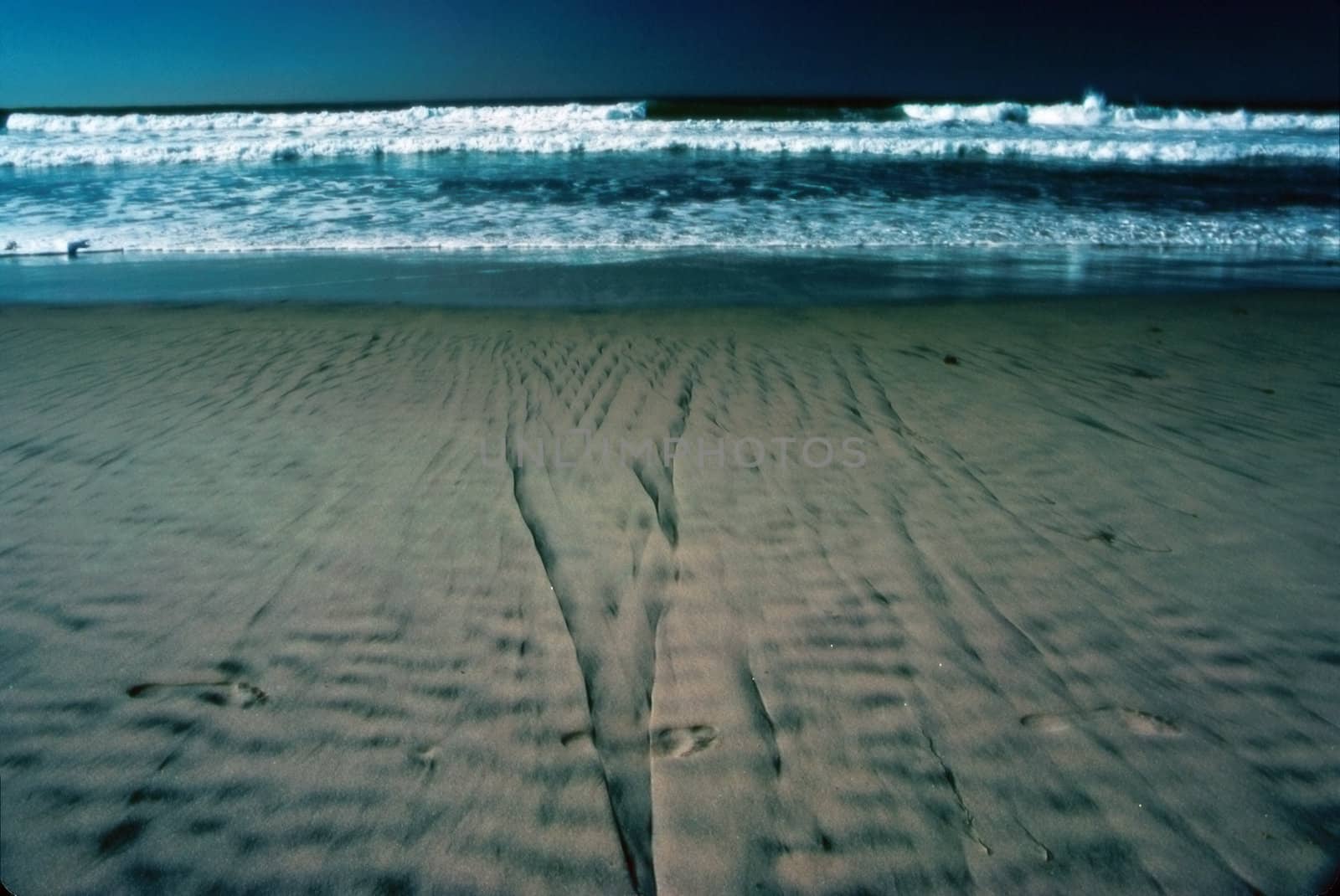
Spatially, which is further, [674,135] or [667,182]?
[674,135]

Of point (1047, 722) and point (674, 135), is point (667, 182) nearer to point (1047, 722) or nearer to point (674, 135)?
point (674, 135)

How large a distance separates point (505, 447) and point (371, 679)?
1764 mm

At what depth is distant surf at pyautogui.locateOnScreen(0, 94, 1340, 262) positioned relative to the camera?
1047cm

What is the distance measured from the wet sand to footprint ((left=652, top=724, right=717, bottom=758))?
0.01 metres

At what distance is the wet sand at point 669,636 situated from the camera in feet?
6.31

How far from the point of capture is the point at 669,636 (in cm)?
263

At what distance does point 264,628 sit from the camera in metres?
2.66

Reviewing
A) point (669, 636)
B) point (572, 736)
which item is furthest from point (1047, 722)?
point (572, 736)

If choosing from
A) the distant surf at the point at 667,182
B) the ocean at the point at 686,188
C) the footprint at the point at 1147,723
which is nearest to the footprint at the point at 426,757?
the footprint at the point at 1147,723

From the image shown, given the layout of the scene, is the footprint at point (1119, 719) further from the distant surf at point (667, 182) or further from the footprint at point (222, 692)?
the distant surf at point (667, 182)

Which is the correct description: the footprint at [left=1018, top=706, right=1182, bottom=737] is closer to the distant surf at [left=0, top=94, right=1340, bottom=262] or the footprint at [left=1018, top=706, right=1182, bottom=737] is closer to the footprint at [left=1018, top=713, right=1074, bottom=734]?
the footprint at [left=1018, top=713, right=1074, bottom=734]

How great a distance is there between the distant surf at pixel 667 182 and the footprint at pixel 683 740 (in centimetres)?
793

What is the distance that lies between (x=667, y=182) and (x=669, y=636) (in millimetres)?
13740

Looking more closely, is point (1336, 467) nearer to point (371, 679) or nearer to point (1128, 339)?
point (1128, 339)
